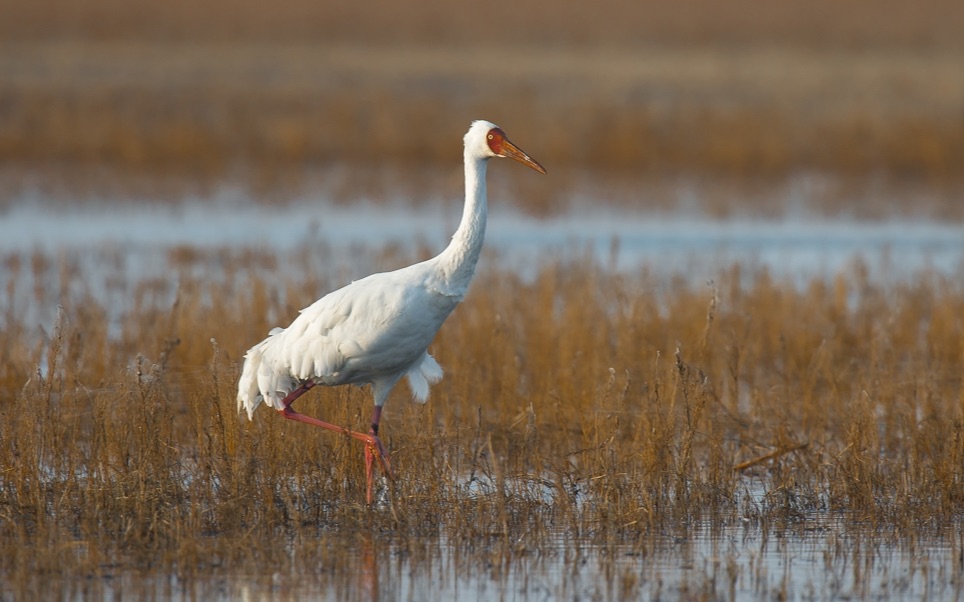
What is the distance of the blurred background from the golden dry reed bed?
834cm

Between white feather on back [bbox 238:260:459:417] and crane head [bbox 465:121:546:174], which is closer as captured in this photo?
white feather on back [bbox 238:260:459:417]

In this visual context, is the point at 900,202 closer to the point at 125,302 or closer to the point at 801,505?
the point at 125,302

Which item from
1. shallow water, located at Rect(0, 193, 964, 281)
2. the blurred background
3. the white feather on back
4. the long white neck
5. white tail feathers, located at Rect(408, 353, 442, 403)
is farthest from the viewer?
the blurred background

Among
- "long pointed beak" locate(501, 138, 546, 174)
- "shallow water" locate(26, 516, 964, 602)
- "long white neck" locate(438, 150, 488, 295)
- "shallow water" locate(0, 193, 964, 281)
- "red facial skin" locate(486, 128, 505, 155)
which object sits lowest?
"shallow water" locate(26, 516, 964, 602)

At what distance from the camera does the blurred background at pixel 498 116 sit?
20.8 m

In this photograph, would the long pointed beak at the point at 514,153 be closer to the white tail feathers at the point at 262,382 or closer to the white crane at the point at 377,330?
the white crane at the point at 377,330

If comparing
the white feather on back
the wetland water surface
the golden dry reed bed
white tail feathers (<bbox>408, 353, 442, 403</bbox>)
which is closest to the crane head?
the white feather on back

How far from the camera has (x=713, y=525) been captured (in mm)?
7750

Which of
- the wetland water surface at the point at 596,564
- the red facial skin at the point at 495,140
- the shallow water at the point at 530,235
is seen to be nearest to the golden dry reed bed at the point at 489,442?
the wetland water surface at the point at 596,564

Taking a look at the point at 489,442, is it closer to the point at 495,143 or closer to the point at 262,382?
the point at 262,382

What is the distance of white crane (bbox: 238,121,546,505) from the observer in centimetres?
789

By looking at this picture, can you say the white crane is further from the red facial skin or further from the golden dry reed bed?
the golden dry reed bed

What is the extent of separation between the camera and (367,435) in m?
8.08

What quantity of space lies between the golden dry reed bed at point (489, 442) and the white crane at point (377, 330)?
208mm
